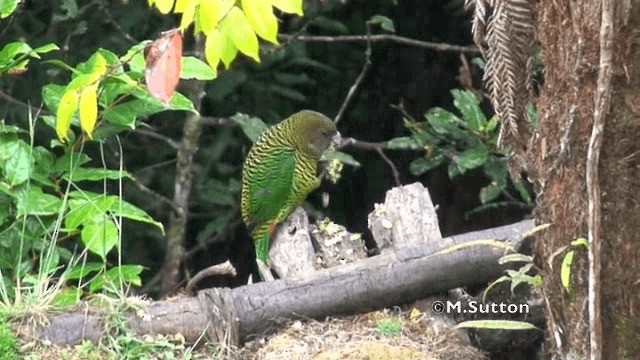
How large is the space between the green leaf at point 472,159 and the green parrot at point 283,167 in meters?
0.62

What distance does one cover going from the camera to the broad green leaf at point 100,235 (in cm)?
330

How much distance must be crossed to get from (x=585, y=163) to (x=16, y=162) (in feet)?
6.62

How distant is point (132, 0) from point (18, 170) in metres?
1.95

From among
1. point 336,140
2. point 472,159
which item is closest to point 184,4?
point 336,140

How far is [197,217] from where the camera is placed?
5.66m

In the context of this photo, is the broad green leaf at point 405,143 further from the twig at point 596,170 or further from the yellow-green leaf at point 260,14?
the yellow-green leaf at point 260,14

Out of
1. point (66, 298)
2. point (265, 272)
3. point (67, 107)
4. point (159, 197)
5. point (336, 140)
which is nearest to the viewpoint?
point (67, 107)

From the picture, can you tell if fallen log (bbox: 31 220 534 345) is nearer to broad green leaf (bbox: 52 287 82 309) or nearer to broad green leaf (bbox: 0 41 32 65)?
broad green leaf (bbox: 52 287 82 309)

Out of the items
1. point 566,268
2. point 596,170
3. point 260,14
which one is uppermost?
point 260,14

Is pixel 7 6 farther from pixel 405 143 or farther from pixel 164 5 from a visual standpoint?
pixel 405 143

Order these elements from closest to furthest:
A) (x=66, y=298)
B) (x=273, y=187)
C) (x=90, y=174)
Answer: (x=66, y=298) < (x=90, y=174) < (x=273, y=187)

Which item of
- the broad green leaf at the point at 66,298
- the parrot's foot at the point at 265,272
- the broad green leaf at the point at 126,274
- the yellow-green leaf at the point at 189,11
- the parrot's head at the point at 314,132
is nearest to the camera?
the yellow-green leaf at the point at 189,11

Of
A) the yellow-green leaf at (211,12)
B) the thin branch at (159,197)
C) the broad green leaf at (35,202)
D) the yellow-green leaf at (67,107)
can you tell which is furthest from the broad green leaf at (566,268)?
the thin branch at (159,197)

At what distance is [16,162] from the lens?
11.3 feet
